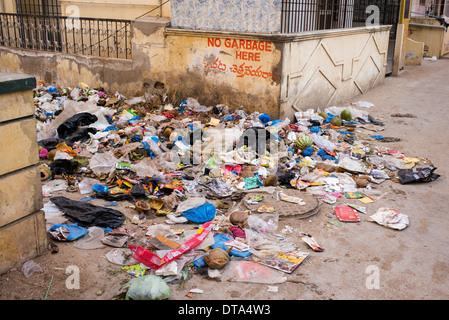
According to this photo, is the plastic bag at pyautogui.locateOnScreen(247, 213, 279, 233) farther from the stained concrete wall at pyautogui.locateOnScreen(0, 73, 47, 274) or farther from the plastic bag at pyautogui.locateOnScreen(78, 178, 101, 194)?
the plastic bag at pyautogui.locateOnScreen(78, 178, 101, 194)

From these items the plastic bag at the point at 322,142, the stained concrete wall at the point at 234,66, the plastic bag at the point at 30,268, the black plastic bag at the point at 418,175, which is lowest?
the plastic bag at the point at 30,268

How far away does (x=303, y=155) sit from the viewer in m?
6.82

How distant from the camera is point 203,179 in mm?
5797

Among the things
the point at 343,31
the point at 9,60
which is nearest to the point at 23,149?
the point at 343,31

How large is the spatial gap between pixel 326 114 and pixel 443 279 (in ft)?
17.7

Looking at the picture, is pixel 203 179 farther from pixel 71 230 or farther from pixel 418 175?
pixel 418 175

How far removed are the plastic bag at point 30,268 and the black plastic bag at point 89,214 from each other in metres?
0.84

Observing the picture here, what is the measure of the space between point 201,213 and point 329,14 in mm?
8161

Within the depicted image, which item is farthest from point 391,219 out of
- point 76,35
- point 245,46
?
point 76,35

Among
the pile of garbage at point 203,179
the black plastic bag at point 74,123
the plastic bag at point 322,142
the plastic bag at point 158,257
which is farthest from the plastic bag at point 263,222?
the black plastic bag at point 74,123

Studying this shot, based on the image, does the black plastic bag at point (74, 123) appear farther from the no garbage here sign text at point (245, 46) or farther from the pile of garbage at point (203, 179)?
the no garbage here sign text at point (245, 46)

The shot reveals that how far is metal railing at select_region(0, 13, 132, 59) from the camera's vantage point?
33.3 ft

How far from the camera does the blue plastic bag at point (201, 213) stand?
4.70 metres
